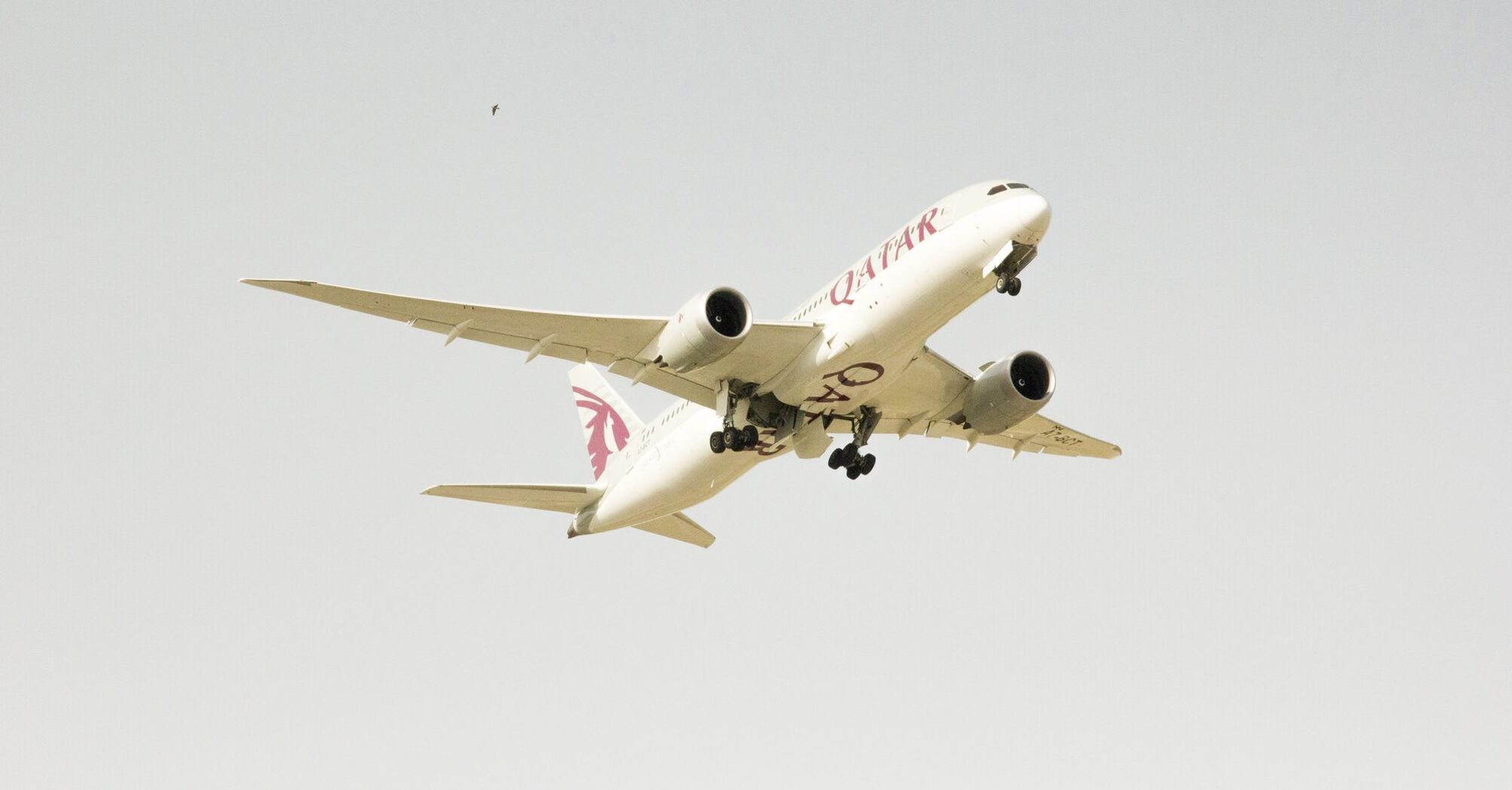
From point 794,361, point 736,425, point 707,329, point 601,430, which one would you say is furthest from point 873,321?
point 601,430

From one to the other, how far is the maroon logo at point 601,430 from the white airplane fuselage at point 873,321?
418 cm

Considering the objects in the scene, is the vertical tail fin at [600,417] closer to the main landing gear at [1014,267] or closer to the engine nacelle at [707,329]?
the engine nacelle at [707,329]

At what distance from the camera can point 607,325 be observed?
24.7m

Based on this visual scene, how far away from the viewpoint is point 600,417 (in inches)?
1378

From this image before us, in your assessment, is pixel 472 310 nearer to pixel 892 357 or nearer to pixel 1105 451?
pixel 892 357

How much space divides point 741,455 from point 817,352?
3.54 metres

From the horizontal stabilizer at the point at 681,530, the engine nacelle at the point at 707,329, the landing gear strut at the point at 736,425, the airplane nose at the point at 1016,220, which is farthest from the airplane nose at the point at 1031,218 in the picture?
the horizontal stabilizer at the point at 681,530

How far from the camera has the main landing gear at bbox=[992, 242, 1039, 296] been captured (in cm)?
2264

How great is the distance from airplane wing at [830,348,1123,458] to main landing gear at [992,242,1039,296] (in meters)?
4.83

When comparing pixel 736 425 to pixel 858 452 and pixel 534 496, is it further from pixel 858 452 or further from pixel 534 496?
pixel 534 496

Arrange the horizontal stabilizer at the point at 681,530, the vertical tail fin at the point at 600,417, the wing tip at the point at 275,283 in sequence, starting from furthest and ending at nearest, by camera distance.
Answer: the vertical tail fin at the point at 600,417 → the horizontal stabilizer at the point at 681,530 → the wing tip at the point at 275,283

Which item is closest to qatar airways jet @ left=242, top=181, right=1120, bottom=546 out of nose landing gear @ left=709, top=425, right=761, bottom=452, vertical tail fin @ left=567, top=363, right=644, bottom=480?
nose landing gear @ left=709, top=425, right=761, bottom=452

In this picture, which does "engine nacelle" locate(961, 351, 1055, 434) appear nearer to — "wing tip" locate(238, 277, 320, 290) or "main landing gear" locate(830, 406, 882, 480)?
"main landing gear" locate(830, 406, 882, 480)

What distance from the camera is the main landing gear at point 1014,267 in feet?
74.3
